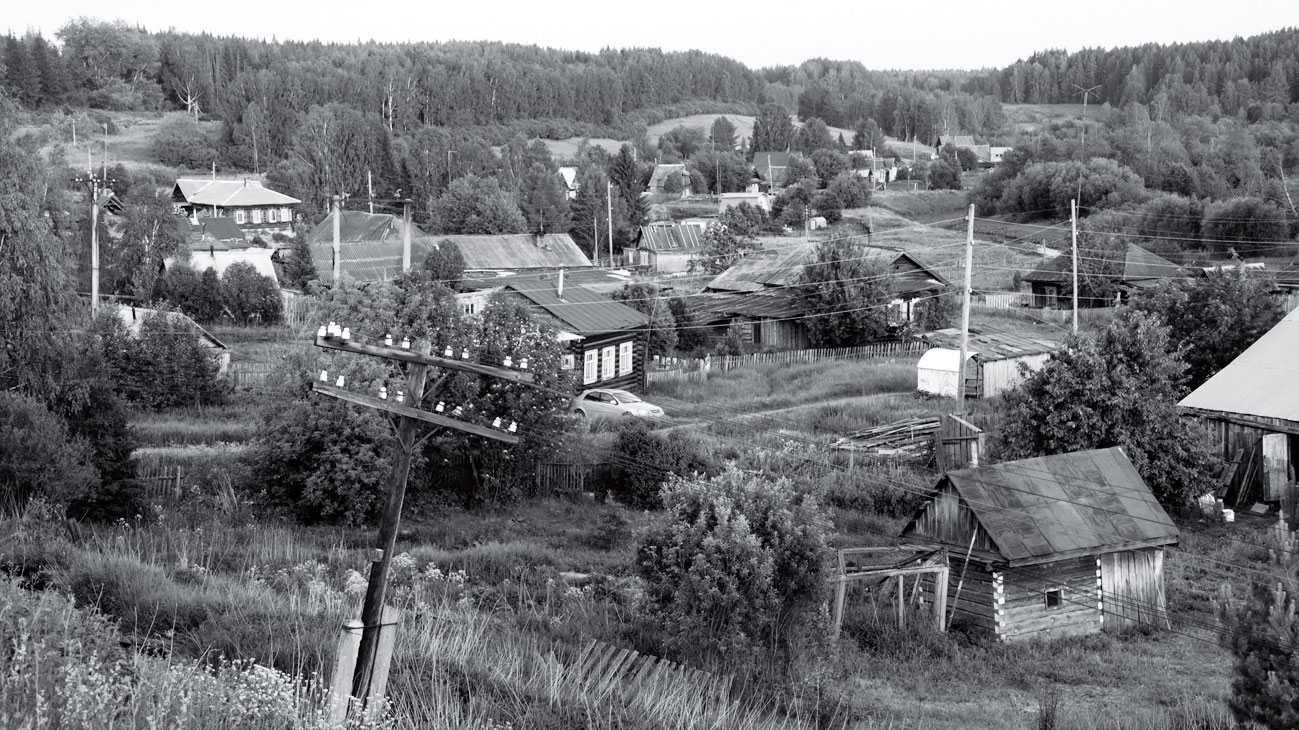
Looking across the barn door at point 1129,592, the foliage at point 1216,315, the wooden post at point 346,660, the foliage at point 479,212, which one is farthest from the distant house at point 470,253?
the wooden post at point 346,660

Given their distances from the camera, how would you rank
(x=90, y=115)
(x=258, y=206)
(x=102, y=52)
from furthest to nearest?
(x=102, y=52) < (x=90, y=115) < (x=258, y=206)

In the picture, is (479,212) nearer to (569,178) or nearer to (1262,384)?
(569,178)

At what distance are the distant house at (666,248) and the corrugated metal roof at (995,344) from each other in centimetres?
3002

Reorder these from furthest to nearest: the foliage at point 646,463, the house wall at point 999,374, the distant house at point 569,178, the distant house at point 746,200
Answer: the distant house at point 569,178 → the distant house at point 746,200 → the house wall at point 999,374 → the foliage at point 646,463

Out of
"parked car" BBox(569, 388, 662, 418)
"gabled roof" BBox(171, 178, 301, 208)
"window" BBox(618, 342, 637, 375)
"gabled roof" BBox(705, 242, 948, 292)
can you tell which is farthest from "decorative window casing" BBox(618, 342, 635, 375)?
"gabled roof" BBox(171, 178, 301, 208)

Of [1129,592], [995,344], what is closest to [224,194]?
[995,344]

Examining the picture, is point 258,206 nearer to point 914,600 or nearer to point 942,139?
point 914,600

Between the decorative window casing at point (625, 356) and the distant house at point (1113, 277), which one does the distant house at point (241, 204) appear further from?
the distant house at point (1113, 277)

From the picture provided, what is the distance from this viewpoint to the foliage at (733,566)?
45.9 feet

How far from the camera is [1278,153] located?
97688mm

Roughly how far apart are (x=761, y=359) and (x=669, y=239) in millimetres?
32279

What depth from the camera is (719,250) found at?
64.1m

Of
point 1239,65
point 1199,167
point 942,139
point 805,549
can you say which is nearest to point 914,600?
point 805,549

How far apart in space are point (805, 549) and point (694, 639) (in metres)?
1.96
